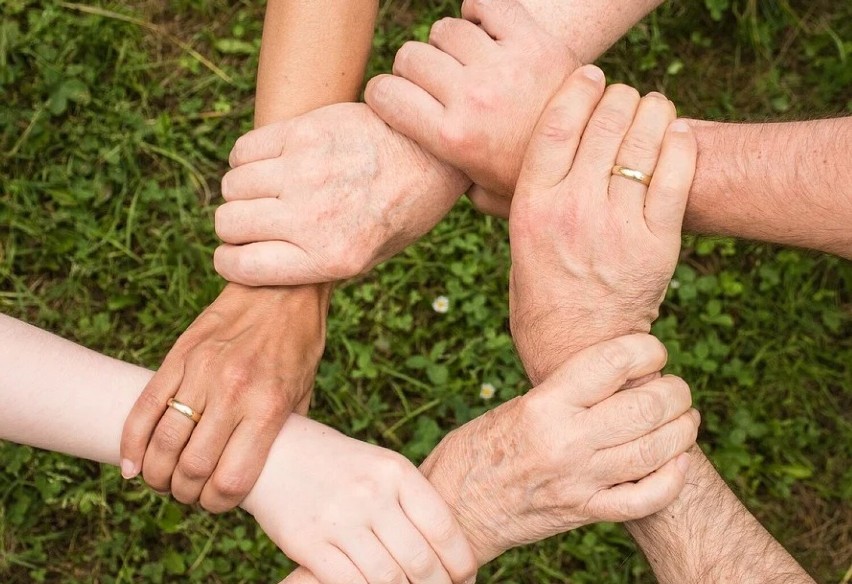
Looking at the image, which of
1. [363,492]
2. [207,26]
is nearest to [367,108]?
[363,492]

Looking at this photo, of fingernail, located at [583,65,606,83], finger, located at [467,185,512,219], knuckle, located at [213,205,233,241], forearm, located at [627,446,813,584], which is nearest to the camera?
forearm, located at [627,446,813,584]

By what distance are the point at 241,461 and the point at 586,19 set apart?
166 centimetres

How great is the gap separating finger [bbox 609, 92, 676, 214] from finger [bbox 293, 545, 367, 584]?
116 centimetres

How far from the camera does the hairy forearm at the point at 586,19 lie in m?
2.52

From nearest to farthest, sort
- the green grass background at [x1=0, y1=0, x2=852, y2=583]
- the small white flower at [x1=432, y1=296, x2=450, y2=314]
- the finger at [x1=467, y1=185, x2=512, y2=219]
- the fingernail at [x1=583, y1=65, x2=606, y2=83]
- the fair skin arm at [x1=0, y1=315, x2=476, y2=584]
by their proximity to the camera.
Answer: the fair skin arm at [x1=0, y1=315, x2=476, y2=584]
the fingernail at [x1=583, y1=65, x2=606, y2=83]
the finger at [x1=467, y1=185, x2=512, y2=219]
the green grass background at [x1=0, y1=0, x2=852, y2=583]
the small white flower at [x1=432, y1=296, x2=450, y2=314]

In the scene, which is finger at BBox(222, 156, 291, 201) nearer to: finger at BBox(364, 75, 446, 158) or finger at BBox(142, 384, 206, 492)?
finger at BBox(364, 75, 446, 158)

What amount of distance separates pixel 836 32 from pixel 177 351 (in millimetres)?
3086

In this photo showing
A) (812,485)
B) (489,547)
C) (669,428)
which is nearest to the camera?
(669,428)

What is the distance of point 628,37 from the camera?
3.67m

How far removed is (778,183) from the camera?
7.02 feet

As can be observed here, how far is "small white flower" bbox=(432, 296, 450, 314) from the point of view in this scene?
3.45 m

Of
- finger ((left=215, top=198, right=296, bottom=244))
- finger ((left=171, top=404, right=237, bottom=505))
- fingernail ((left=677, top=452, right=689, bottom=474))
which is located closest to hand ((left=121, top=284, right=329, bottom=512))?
finger ((left=171, top=404, right=237, bottom=505))

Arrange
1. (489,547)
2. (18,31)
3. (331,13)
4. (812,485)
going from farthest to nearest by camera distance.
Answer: (18,31) → (812,485) → (331,13) → (489,547)

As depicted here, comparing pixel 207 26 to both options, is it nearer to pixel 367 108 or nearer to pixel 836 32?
pixel 367 108
